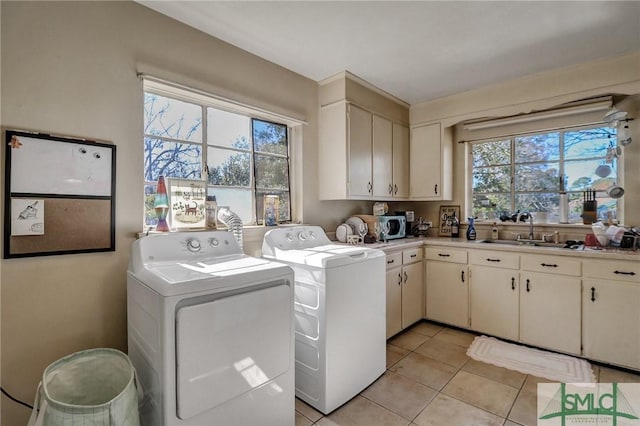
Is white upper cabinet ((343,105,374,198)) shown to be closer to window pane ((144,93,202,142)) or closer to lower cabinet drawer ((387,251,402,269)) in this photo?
lower cabinet drawer ((387,251,402,269))

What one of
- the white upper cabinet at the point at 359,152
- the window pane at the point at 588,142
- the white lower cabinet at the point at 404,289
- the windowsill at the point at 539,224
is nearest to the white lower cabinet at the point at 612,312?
the windowsill at the point at 539,224

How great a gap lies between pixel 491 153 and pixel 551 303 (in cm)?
170

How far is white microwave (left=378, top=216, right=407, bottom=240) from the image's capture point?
3117 millimetres

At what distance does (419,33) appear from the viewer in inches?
83.5

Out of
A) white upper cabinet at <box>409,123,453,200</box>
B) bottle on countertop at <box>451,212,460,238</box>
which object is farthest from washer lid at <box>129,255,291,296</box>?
bottle on countertop at <box>451,212,460,238</box>

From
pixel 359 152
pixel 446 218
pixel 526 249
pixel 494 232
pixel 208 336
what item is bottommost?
pixel 208 336

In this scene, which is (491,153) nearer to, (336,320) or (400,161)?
(400,161)

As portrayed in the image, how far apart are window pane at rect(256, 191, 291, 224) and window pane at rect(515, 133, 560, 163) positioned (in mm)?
2531

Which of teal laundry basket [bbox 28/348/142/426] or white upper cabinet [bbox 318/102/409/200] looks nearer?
teal laundry basket [bbox 28/348/142/426]

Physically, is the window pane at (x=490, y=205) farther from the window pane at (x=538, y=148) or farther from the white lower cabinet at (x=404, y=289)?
the white lower cabinet at (x=404, y=289)

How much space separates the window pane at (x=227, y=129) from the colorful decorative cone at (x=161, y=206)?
546 mm

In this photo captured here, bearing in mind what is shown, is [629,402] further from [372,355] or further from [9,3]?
[9,3]

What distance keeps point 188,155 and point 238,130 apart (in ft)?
1.58

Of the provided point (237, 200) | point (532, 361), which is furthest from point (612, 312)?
point (237, 200)
